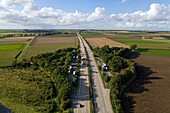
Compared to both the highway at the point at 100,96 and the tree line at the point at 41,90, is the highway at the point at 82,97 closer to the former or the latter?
the tree line at the point at 41,90

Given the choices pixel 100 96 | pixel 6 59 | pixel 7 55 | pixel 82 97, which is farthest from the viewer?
pixel 7 55

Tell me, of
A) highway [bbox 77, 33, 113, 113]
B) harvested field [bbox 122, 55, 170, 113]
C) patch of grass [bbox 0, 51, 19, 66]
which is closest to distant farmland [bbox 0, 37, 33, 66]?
patch of grass [bbox 0, 51, 19, 66]

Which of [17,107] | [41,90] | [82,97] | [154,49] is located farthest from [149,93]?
[154,49]

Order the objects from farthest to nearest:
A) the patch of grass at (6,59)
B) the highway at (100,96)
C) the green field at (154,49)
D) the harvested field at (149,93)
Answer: the green field at (154,49)
the patch of grass at (6,59)
the harvested field at (149,93)
the highway at (100,96)

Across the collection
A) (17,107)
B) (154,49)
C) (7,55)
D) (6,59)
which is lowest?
(17,107)

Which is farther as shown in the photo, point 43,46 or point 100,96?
point 43,46

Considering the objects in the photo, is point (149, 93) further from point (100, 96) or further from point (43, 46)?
point (43, 46)

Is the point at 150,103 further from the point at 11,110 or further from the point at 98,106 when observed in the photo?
the point at 11,110

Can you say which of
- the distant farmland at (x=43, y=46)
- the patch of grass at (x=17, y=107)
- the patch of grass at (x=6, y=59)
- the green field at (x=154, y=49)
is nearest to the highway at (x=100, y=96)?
the patch of grass at (x=17, y=107)

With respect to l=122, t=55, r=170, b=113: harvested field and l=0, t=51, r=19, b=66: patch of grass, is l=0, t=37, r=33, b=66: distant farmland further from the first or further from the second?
l=122, t=55, r=170, b=113: harvested field
